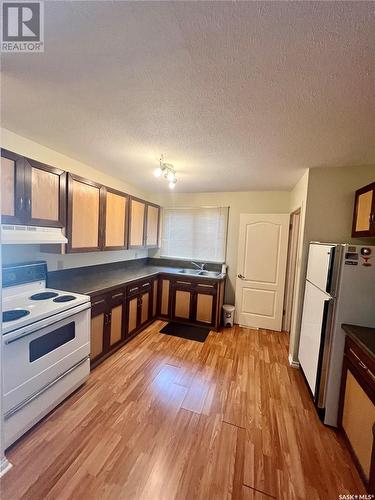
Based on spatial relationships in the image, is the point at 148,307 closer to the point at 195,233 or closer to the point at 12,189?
the point at 195,233

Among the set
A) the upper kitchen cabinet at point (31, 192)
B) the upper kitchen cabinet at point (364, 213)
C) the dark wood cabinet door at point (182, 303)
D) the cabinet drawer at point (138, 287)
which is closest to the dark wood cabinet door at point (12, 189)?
the upper kitchen cabinet at point (31, 192)

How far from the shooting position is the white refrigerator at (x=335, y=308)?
1.58 metres

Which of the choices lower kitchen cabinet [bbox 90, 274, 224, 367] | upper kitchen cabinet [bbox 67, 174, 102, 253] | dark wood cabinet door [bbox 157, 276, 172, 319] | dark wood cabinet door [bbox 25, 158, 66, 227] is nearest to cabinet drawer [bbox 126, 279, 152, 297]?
lower kitchen cabinet [bbox 90, 274, 224, 367]

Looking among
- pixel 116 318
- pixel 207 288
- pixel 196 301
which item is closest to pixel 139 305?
pixel 116 318

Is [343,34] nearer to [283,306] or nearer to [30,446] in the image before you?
[30,446]

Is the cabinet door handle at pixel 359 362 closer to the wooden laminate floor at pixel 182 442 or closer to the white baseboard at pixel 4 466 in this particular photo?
the wooden laminate floor at pixel 182 442

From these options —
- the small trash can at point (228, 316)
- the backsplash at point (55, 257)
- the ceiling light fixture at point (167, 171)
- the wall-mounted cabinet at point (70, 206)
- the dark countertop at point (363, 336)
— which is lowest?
the small trash can at point (228, 316)

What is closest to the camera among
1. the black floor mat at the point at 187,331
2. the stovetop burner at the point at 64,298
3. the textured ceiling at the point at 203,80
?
the textured ceiling at the point at 203,80

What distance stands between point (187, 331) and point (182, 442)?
176 cm

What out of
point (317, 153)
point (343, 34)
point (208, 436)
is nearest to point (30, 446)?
point (208, 436)

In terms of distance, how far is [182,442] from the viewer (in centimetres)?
148

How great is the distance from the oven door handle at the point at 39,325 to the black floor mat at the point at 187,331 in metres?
1.65

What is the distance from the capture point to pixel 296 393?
202 cm

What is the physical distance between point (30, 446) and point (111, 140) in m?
2.48
